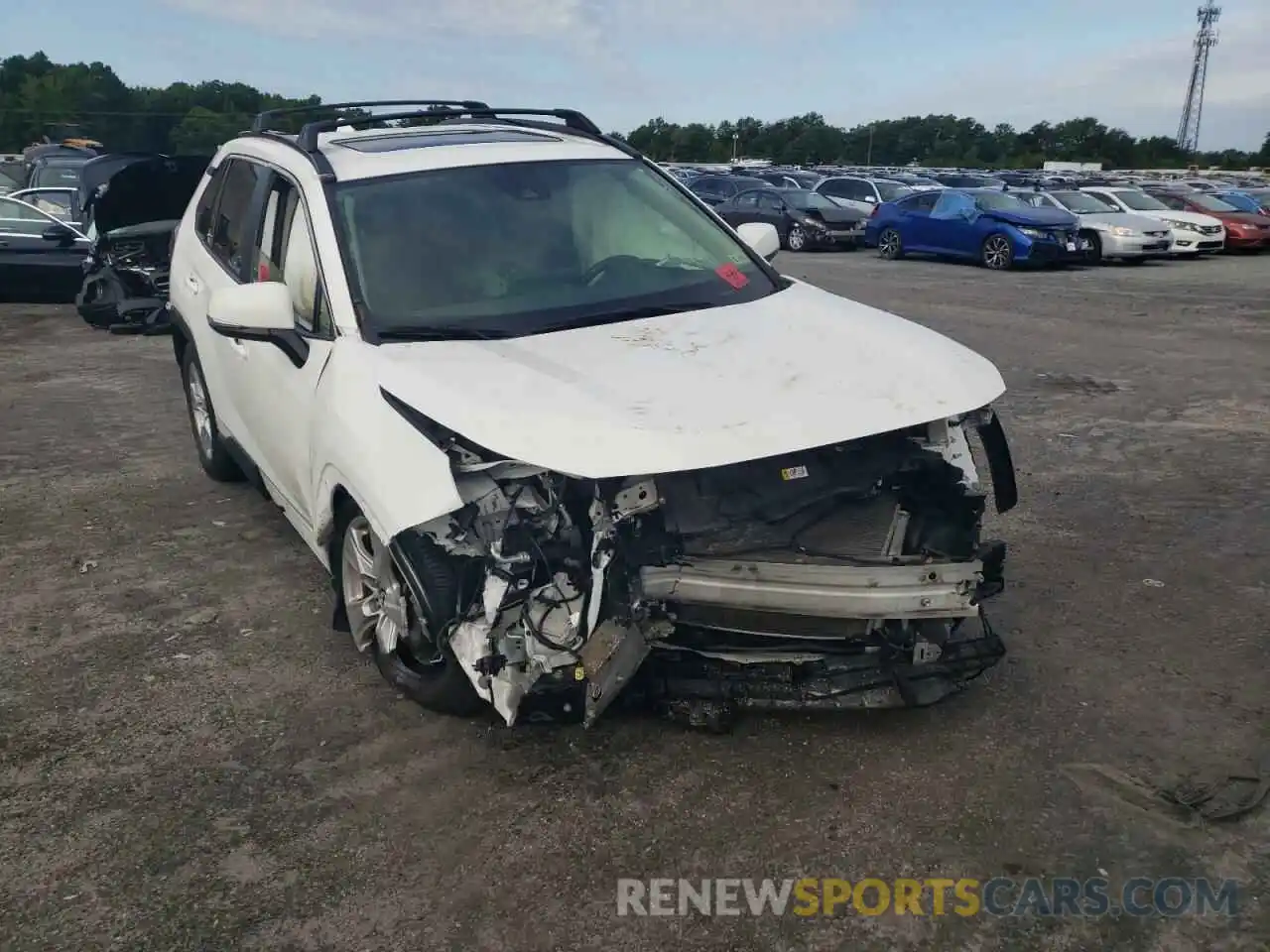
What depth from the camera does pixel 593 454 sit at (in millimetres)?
2955

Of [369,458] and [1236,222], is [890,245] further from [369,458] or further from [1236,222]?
[369,458]

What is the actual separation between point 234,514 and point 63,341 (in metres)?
6.95

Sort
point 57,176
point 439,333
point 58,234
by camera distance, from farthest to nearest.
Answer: point 57,176 < point 58,234 < point 439,333

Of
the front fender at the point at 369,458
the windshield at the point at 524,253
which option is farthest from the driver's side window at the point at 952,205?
the front fender at the point at 369,458

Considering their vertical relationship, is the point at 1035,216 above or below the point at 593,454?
above

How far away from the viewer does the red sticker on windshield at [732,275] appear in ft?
14.7

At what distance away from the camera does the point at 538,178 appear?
455cm

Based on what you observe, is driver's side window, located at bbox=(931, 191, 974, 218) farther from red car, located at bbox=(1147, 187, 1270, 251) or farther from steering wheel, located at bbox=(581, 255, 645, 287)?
steering wheel, located at bbox=(581, 255, 645, 287)

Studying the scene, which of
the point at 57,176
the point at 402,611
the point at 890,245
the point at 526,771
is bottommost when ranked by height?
the point at 526,771

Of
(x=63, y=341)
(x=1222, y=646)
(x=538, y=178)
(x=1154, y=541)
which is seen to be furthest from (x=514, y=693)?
(x=63, y=341)

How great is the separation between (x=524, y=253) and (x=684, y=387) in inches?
48.5

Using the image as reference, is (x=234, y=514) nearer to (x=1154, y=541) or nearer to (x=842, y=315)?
(x=842, y=315)

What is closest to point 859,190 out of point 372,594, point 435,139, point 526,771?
point 435,139

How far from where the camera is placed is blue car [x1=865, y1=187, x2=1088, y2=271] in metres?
19.4
